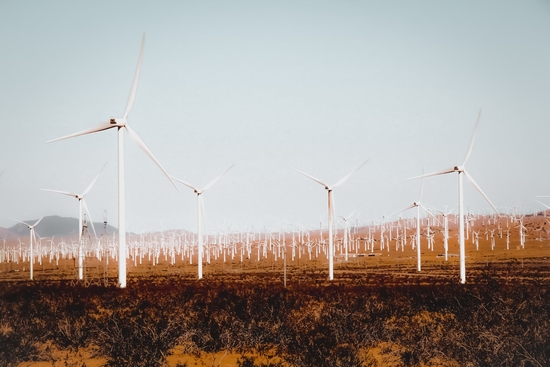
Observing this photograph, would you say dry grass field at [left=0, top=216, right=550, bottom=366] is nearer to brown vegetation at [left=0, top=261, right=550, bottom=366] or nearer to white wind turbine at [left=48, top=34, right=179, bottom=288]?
brown vegetation at [left=0, top=261, right=550, bottom=366]

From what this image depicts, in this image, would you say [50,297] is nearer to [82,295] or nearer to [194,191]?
[82,295]

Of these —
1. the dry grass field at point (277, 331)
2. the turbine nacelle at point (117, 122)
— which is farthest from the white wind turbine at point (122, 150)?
the dry grass field at point (277, 331)

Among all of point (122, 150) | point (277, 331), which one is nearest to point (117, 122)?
point (122, 150)

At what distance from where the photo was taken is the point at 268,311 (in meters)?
25.5

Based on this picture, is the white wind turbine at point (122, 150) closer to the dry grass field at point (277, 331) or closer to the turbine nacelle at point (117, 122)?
the turbine nacelle at point (117, 122)

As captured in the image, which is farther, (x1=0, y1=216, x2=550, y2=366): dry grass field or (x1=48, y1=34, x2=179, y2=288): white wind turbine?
(x1=48, y1=34, x2=179, y2=288): white wind turbine

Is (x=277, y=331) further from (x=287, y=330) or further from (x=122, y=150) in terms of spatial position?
(x=122, y=150)

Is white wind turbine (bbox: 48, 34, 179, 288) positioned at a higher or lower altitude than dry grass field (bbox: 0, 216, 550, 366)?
Answer: higher

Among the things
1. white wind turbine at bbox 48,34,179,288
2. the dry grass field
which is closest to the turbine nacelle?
white wind turbine at bbox 48,34,179,288

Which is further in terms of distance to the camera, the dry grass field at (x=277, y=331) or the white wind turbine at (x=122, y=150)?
the white wind turbine at (x=122, y=150)

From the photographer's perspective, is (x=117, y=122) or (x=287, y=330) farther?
(x=117, y=122)

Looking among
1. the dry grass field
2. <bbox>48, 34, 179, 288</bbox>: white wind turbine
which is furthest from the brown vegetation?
<bbox>48, 34, 179, 288</bbox>: white wind turbine

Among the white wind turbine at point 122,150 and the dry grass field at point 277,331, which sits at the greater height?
the white wind turbine at point 122,150

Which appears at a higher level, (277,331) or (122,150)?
(122,150)
